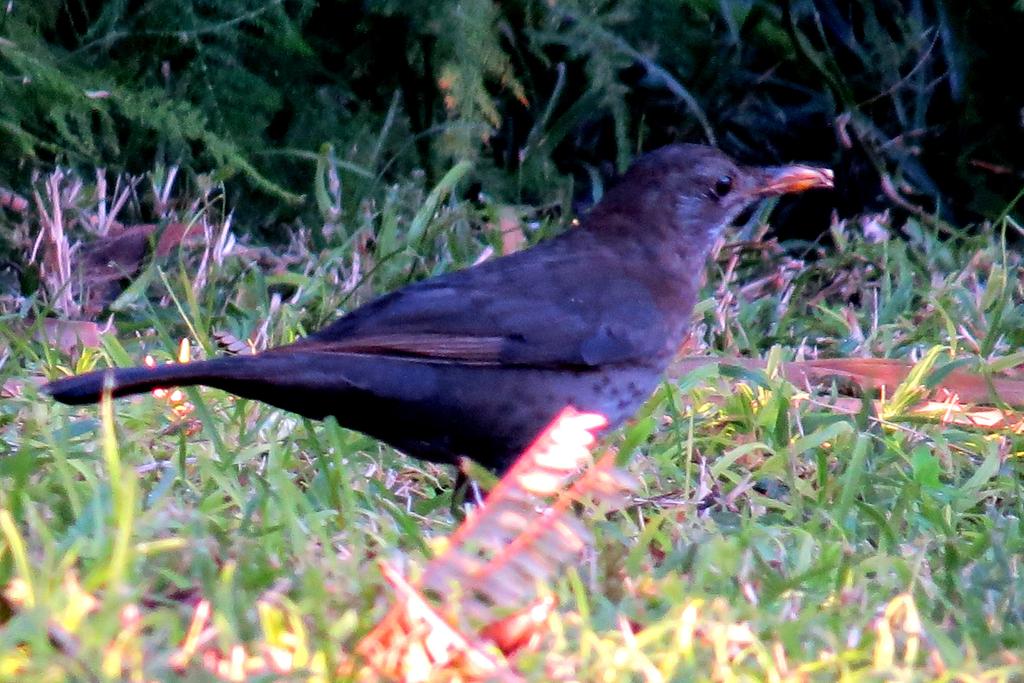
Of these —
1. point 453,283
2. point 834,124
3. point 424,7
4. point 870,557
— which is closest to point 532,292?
point 453,283

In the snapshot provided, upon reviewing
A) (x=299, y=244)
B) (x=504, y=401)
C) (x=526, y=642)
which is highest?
(x=526, y=642)

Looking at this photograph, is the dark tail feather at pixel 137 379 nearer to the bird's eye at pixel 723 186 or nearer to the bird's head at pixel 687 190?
the bird's head at pixel 687 190

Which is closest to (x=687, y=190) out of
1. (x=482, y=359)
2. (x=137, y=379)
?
(x=482, y=359)

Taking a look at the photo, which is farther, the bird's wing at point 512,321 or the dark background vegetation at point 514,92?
the dark background vegetation at point 514,92

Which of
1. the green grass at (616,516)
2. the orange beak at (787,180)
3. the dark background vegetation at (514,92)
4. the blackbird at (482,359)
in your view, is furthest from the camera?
the dark background vegetation at (514,92)

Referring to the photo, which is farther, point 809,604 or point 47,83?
point 47,83

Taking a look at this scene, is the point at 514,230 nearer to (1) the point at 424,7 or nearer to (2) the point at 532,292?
(1) the point at 424,7

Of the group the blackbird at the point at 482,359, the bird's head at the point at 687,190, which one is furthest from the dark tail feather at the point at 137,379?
the bird's head at the point at 687,190

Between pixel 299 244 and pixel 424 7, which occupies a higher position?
pixel 424 7
